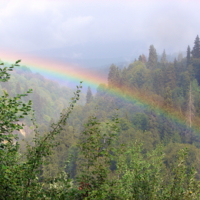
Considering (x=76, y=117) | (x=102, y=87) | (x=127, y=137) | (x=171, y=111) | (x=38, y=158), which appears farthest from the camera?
(x=102, y=87)

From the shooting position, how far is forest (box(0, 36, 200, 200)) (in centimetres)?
539

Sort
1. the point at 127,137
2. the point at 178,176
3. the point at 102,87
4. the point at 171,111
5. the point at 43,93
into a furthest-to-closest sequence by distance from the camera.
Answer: the point at 43,93
the point at 102,87
the point at 171,111
the point at 127,137
the point at 178,176

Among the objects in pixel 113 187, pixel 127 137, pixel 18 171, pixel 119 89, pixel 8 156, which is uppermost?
pixel 119 89

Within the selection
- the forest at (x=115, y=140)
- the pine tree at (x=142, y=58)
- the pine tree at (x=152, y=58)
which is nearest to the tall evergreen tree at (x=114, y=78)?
the forest at (x=115, y=140)

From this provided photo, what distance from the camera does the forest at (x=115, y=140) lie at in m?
5.39

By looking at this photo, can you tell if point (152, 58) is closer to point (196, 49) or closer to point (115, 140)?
point (196, 49)

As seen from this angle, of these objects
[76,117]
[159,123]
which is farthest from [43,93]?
[159,123]

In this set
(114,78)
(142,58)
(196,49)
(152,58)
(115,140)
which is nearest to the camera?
(115,140)

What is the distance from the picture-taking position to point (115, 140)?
22.8 feet

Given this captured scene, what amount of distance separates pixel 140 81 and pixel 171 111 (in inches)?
1301

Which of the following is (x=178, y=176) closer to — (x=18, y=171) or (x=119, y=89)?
(x=18, y=171)

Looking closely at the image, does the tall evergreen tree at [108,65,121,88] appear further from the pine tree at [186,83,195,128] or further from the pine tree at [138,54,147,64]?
the pine tree at [186,83,195,128]

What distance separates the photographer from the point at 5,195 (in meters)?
5.27

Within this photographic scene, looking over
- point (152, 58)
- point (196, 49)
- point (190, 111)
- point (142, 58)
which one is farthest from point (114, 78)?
point (190, 111)
